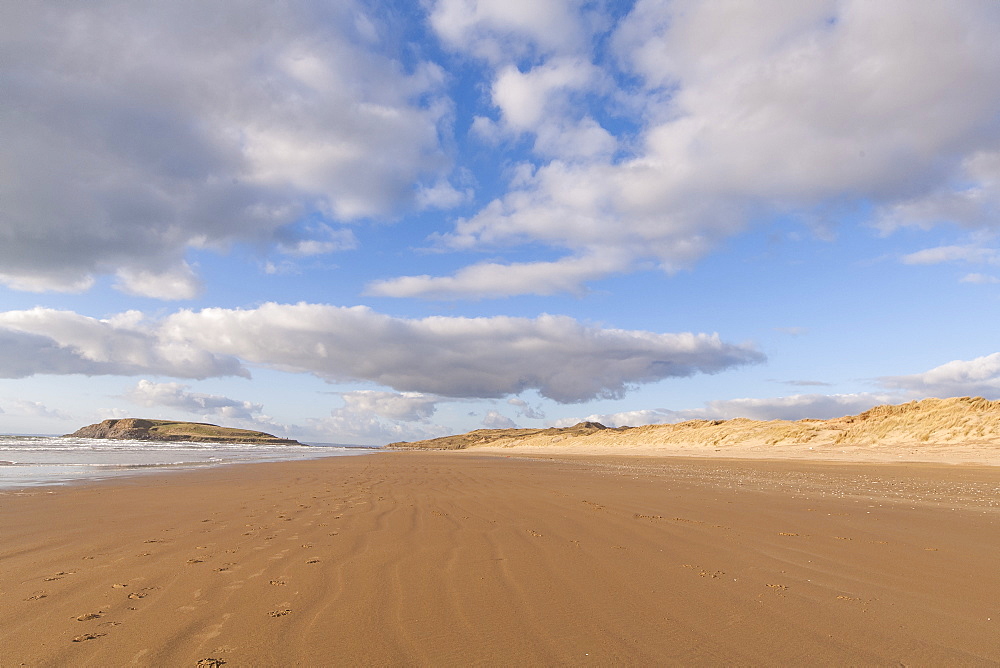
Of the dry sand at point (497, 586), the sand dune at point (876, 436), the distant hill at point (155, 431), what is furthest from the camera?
the distant hill at point (155, 431)

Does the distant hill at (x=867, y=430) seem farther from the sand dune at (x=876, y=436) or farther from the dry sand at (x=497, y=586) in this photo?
the dry sand at (x=497, y=586)

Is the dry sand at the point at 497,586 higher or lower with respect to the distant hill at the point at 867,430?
lower

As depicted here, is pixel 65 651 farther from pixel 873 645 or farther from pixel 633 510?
pixel 633 510

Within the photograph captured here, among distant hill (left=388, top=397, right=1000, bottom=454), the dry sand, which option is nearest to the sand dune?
distant hill (left=388, top=397, right=1000, bottom=454)

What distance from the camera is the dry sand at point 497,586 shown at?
381 cm

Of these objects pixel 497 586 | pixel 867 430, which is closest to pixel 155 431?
pixel 867 430

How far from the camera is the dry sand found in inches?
150

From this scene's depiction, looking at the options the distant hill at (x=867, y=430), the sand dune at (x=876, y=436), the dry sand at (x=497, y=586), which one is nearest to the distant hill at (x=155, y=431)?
the distant hill at (x=867, y=430)

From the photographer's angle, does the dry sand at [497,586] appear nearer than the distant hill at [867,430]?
Yes

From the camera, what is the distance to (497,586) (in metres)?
5.18

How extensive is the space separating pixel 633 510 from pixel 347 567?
20.7 ft

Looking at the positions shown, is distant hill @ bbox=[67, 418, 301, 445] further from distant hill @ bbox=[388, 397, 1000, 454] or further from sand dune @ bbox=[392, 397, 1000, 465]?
sand dune @ bbox=[392, 397, 1000, 465]

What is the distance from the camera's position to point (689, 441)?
53.2 m

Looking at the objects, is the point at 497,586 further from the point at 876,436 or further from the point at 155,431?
the point at 155,431
